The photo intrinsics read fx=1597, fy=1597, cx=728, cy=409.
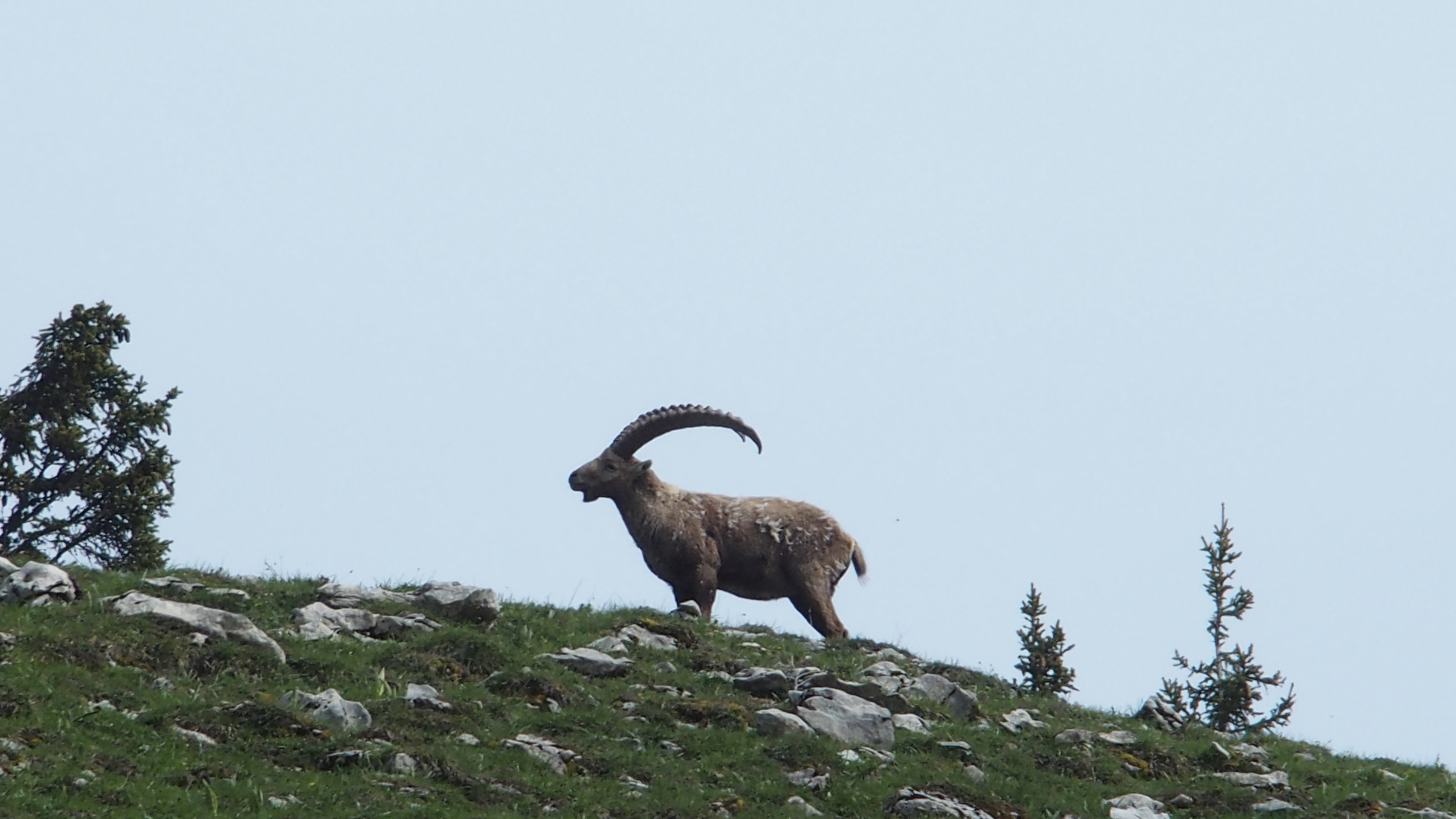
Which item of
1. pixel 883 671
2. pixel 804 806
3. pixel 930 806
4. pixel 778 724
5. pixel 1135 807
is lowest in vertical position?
pixel 804 806

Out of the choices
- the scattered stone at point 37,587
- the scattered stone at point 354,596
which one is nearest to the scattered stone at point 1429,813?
the scattered stone at point 354,596

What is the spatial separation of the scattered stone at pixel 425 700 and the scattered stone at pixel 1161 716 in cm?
903

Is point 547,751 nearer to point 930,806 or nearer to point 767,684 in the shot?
point 930,806

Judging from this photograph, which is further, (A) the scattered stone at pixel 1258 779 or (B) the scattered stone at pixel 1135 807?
(A) the scattered stone at pixel 1258 779

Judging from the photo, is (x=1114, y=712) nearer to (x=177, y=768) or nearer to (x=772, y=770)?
(x=772, y=770)

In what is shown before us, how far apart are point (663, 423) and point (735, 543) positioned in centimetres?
225

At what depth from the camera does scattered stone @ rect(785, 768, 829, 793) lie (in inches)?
565

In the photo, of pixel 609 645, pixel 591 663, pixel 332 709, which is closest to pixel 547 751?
pixel 332 709

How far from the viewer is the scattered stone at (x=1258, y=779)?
16234 millimetres

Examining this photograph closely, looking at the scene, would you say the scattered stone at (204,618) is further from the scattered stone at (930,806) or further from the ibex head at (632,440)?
the ibex head at (632,440)

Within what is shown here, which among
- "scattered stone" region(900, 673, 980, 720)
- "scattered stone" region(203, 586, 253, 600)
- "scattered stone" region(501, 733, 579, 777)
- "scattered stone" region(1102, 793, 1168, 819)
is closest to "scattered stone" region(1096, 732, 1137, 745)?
"scattered stone" region(900, 673, 980, 720)

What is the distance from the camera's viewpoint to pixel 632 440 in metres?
24.0

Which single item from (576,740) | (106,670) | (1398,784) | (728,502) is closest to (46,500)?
(728,502)

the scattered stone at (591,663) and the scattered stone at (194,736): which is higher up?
the scattered stone at (591,663)
